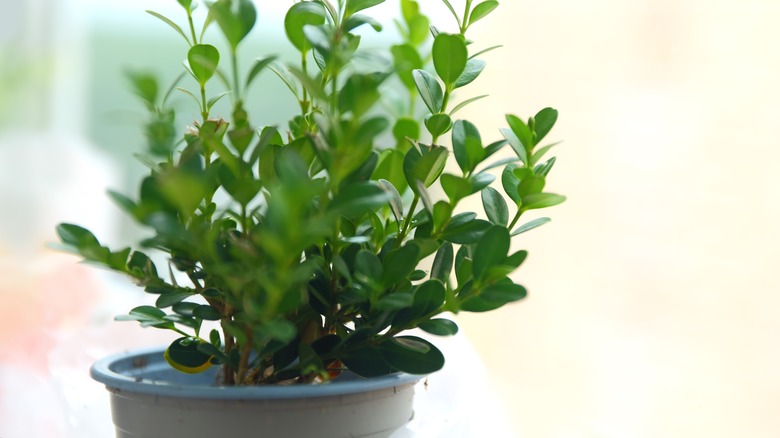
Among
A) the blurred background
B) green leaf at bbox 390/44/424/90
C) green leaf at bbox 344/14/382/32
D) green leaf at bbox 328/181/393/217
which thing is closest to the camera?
green leaf at bbox 328/181/393/217

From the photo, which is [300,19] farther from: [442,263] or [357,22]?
[442,263]

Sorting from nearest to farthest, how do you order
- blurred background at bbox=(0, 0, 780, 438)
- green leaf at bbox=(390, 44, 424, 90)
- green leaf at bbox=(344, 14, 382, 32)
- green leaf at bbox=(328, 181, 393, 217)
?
green leaf at bbox=(328, 181, 393, 217) < green leaf at bbox=(344, 14, 382, 32) < green leaf at bbox=(390, 44, 424, 90) < blurred background at bbox=(0, 0, 780, 438)

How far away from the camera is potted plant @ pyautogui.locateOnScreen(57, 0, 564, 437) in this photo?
39 centimetres

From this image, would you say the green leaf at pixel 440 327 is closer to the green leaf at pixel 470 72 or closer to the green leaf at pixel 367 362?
the green leaf at pixel 367 362

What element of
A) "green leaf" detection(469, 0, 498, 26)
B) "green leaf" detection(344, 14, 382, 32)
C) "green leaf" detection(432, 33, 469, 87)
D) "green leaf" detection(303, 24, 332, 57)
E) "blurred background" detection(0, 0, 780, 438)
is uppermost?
"green leaf" detection(469, 0, 498, 26)

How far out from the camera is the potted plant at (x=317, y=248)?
389mm

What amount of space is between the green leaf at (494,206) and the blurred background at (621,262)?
0.24m

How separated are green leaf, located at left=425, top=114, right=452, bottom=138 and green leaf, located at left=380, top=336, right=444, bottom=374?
13 cm

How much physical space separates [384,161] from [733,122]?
1.64 ft

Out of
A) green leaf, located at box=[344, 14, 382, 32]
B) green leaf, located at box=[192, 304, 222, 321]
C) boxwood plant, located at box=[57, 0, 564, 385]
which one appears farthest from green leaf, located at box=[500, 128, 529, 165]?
green leaf, located at box=[192, 304, 222, 321]

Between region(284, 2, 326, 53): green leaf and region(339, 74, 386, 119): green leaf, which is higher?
region(284, 2, 326, 53): green leaf

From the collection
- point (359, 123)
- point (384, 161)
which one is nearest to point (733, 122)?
point (384, 161)

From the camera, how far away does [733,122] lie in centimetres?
86

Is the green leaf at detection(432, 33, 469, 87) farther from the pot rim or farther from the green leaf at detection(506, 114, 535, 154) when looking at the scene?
the pot rim
